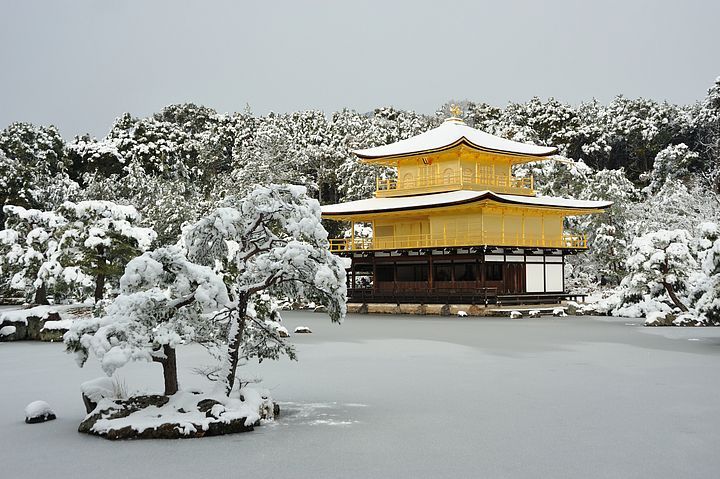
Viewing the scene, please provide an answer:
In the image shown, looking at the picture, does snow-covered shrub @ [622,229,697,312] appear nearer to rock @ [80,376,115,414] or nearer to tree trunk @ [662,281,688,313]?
tree trunk @ [662,281,688,313]

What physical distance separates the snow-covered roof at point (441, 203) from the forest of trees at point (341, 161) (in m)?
5.22

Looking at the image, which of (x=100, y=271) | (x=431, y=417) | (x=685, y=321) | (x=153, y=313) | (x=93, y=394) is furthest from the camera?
(x=685, y=321)

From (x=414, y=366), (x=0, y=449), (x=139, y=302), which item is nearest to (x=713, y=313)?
(x=414, y=366)

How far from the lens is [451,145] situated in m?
38.1

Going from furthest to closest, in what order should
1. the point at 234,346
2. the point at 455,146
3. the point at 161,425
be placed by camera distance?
the point at 455,146 < the point at 234,346 < the point at 161,425

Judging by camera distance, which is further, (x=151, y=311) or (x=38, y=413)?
(x=38, y=413)

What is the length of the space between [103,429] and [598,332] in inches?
732

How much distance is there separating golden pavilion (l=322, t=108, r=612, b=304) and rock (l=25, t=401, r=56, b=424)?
83.1 feet

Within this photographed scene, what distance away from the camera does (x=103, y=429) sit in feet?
32.4

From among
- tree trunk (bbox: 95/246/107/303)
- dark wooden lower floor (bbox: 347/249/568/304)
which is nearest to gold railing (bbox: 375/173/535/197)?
dark wooden lower floor (bbox: 347/249/568/304)

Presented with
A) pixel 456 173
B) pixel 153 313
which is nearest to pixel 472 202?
pixel 456 173

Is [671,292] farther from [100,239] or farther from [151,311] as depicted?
[151,311]

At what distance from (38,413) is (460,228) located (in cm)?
2859

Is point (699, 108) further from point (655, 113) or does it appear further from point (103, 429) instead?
point (103, 429)
